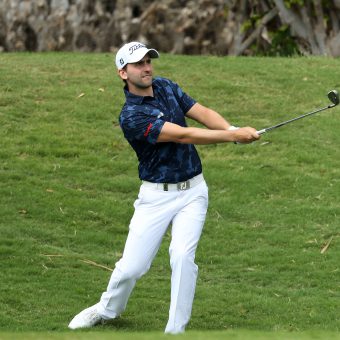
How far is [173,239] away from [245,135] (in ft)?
3.06

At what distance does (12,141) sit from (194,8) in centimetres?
733

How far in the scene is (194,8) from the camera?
Answer: 22.3 meters

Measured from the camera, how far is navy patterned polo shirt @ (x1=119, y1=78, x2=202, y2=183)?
923 centimetres

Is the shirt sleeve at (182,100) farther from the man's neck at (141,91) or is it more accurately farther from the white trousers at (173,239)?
the white trousers at (173,239)

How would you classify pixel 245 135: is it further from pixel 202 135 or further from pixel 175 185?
pixel 175 185

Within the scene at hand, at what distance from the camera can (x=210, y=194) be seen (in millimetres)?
14531

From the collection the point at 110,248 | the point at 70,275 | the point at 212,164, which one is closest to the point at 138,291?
the point at 70,275

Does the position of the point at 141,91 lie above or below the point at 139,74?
below

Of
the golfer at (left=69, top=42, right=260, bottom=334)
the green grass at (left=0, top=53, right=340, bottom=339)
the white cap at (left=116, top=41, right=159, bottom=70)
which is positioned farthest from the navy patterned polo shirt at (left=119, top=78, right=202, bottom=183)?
the green grass at (left=0, top=53, right=340, bottom=339)

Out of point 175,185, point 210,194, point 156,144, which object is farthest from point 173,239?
point 210,194

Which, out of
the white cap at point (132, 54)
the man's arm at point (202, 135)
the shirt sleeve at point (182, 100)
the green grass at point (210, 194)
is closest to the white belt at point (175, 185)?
the man's arm at point (202, 135)

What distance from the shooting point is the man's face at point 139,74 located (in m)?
9.31

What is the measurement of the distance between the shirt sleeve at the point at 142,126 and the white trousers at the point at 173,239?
16.7 inches

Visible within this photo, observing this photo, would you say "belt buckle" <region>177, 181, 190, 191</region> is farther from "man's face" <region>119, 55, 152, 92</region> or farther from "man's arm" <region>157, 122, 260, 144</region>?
"man's face" <region>119, 55, 152, 92</region>
